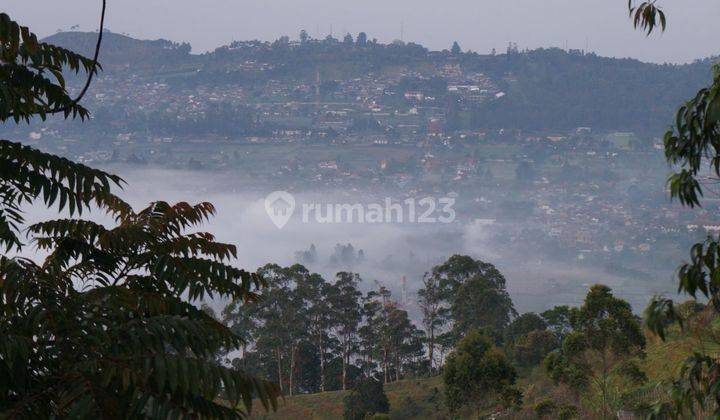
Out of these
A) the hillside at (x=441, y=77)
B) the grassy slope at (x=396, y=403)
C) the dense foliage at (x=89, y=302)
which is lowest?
the grassy slope at (x=396, y=403)

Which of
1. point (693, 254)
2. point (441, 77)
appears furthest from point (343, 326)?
point (441, 77)

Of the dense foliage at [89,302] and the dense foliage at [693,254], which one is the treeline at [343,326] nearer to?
the dense foliage at [89,302]

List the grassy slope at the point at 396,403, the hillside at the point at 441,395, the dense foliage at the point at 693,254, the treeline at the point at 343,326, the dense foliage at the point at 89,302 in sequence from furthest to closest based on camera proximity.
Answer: the treeline at the point at 343,326
the grassy slope at the point at 396,403
the hillside at the point at 441,395
the dense foliage at the point at 693,254
the dense foliage at the point at 89,302

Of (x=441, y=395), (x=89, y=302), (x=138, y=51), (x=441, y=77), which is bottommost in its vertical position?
(x=441, y=395)

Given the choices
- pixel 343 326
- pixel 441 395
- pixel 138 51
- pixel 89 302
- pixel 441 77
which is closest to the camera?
pixel 89 302

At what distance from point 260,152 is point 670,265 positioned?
74.5m

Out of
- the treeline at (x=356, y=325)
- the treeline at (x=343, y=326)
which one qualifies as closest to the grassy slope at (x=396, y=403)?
the treeline at (x=356, y=325)

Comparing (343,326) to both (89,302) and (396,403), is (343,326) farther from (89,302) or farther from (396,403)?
(89,302)

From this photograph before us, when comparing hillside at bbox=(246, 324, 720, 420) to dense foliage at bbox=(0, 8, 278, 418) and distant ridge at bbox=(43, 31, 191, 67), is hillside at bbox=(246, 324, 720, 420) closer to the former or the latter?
dense foliage at bbox=(0, 8, 278, 418)

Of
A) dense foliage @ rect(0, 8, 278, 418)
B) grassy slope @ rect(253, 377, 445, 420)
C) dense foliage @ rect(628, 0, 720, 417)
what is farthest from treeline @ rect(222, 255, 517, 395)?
dense foliage @ rect(628, 0, 720, 417)

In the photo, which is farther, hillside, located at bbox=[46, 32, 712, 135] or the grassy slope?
hillside, located at bbox=[46, 32, 712, 135]

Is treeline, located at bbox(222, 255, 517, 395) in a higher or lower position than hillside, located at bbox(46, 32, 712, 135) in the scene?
lower

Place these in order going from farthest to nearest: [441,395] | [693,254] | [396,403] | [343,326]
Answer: [343,326], [396,403], [441,395], [693,254]

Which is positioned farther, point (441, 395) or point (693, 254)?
point (441, 395)
